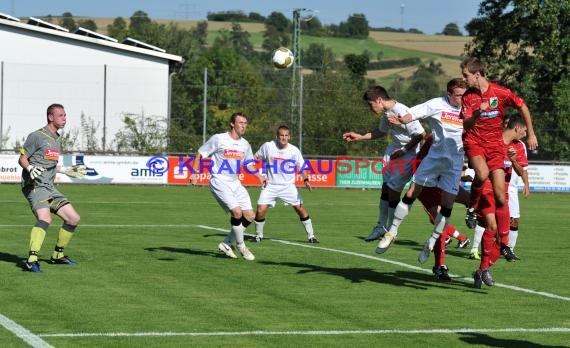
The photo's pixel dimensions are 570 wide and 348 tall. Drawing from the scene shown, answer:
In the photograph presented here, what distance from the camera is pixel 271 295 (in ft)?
38.2

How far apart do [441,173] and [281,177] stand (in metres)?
6.94

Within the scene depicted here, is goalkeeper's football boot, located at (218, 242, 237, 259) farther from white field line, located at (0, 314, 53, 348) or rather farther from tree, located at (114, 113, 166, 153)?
tree, located at (114, 113, 166, 153)

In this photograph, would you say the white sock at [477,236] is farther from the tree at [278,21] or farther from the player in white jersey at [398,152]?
the tree at [278,21]

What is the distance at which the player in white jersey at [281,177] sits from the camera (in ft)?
63.8

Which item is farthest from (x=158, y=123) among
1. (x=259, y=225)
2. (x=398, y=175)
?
(x=398, y=175)

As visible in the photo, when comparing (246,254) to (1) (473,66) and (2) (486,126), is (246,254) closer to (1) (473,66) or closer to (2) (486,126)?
(2) (486,126)

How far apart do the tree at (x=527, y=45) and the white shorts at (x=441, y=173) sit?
3712cm

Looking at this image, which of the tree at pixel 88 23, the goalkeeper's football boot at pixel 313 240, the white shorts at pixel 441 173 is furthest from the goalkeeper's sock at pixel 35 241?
the tree at pixel 88 23

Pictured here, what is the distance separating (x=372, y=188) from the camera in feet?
144

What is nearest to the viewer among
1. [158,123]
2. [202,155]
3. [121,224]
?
[202,155]

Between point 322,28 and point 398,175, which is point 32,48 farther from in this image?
point 322,28

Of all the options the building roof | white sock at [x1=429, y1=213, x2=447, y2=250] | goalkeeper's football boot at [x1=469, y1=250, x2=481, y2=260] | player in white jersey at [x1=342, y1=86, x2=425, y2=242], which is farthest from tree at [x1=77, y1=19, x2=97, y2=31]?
white sock at [x1=429, y1=213, x2=447, y2=250]

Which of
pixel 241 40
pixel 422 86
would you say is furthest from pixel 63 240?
pixel 241 40

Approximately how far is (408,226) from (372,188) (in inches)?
797
